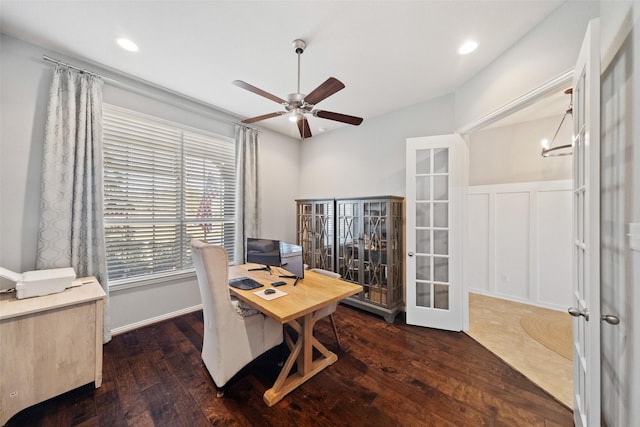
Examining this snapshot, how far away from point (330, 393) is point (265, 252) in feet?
4.59

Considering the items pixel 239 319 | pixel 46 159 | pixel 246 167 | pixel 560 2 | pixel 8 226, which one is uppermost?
pixel 560 2

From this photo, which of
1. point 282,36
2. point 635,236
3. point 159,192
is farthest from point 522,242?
point 159,192

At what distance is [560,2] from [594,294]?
1.91m

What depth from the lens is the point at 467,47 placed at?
199 centimetres

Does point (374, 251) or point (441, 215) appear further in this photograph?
point (374, 251)

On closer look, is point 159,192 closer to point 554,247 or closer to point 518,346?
point 518,346

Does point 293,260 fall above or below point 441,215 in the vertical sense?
below

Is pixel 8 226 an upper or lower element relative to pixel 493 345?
upper

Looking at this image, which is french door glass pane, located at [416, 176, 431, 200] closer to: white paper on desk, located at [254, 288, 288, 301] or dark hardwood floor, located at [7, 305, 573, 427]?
dark hardwood floor, located at [7, 305, 573, 427]

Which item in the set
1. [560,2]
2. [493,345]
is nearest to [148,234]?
[493,345]

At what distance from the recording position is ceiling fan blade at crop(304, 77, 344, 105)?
61.5 inches

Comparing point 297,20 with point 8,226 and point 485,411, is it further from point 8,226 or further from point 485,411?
point 485,411

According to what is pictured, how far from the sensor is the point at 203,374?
1913 millimetres

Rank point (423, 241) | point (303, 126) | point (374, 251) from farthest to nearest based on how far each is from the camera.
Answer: point (374, 251) → point (423, 241) → point (303, 126)
